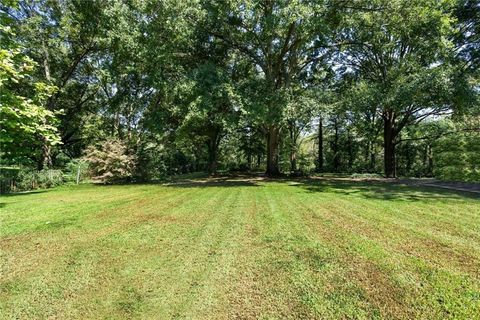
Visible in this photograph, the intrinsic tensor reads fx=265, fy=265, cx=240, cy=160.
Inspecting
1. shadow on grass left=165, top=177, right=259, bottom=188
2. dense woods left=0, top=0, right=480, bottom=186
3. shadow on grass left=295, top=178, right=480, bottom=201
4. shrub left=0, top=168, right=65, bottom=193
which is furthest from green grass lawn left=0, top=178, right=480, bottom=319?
shrub left=0, top=168, right=65, bottom=193

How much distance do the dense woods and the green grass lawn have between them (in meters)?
5.03

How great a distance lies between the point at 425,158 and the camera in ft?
103

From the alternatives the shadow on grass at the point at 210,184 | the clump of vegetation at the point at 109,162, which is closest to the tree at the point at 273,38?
the shadow on grass at the point at 210,184

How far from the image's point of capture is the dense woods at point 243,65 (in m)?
13.5

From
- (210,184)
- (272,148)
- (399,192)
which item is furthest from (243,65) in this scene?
(399,192)

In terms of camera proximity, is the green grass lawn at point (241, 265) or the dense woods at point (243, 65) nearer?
the green grass lawn at point (241, 265)

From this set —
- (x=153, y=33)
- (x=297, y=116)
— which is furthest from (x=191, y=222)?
(x=153, y=33)

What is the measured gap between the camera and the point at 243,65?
776 inches

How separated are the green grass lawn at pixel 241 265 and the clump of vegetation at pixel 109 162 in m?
8.58

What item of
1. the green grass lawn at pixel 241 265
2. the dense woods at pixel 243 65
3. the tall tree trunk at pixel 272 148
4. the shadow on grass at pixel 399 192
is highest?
the dense woods at pixel 243 65

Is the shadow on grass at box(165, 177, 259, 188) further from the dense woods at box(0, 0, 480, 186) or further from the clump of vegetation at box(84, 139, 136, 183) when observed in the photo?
the dense woods at box(0, 0, 480, 186)

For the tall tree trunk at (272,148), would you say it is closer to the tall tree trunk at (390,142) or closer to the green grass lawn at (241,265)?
the tall tree trunk at (390,142)

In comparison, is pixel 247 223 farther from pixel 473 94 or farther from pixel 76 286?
pixel 473 94

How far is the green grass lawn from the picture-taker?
2.85m
